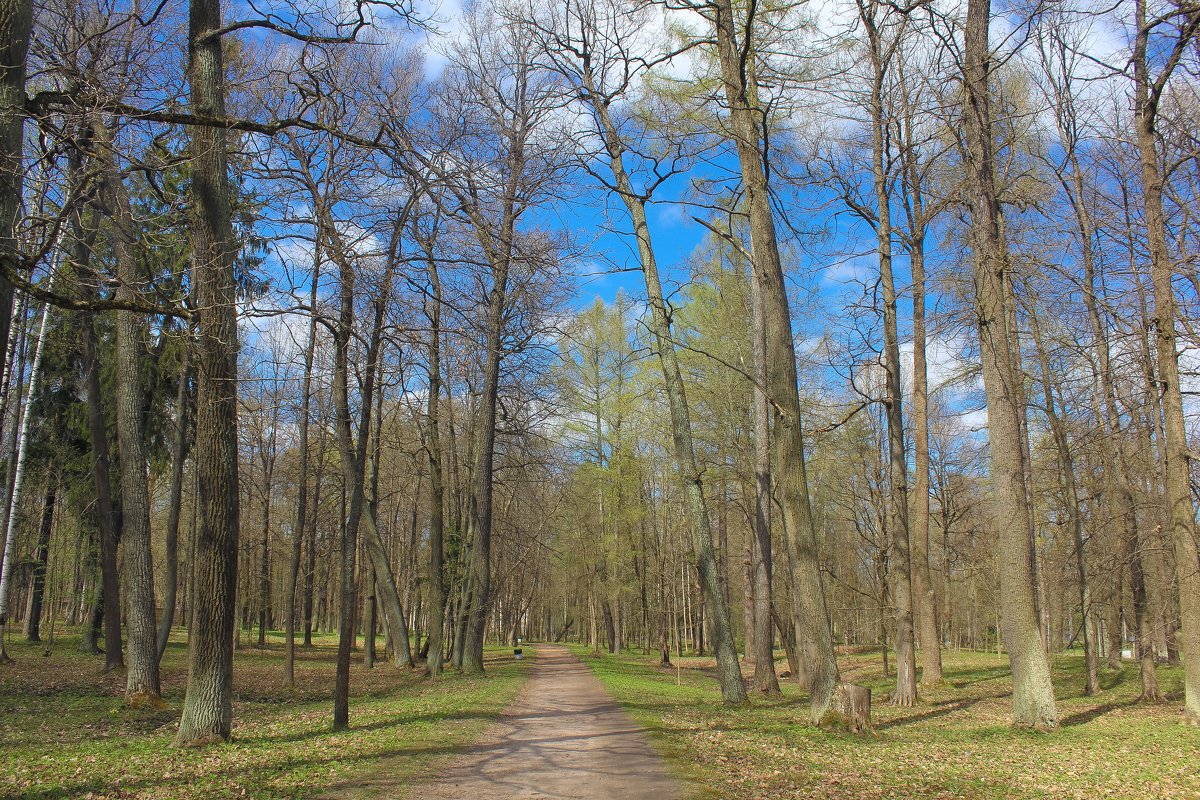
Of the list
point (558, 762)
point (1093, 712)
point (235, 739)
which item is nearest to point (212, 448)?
point (235, 739)

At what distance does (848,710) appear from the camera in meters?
9.06

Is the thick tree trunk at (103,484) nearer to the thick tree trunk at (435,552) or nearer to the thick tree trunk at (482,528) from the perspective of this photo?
the thick tree trunk at (435,552)

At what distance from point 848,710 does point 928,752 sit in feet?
3.38

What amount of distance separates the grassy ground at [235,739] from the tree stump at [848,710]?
4.51m

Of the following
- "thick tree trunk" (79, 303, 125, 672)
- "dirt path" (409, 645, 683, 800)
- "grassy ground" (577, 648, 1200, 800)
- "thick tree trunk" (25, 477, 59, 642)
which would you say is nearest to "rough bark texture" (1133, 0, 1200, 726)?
"grassy ground" (577, 648, 1200, 800)

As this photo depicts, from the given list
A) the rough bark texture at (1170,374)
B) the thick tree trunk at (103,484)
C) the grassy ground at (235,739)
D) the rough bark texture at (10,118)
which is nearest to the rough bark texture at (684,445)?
the grassy ground at (235,739)

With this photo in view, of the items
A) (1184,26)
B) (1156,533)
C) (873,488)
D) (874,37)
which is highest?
(874,37)

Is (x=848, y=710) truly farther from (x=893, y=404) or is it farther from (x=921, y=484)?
(x=921, y=484)

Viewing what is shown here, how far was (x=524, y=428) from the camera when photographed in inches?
772

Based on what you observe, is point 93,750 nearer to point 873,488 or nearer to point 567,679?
point 567,679

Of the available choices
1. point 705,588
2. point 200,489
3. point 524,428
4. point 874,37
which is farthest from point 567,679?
point 874,37

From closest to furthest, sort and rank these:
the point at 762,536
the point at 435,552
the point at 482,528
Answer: the point at 762,536
the point at 482,528
the point at 435,552

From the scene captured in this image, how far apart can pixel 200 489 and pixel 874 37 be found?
13480 mm

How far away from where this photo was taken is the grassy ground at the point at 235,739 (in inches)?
247
